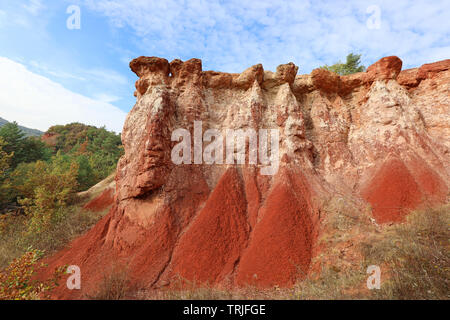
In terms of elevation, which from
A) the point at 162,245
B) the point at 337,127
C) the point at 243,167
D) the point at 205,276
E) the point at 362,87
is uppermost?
the point at 362,87

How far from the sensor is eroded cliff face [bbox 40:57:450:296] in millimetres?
7434

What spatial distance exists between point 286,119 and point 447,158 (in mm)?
9182

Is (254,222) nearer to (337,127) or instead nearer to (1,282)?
(1,282)

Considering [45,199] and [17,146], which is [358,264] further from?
[17,146]

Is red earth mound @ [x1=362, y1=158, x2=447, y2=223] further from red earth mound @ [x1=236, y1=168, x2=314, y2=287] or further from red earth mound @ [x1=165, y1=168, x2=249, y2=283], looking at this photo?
red earth mound @ [x1=165, y1=168, x2=249, y2=283]

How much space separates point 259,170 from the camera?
1054 cm

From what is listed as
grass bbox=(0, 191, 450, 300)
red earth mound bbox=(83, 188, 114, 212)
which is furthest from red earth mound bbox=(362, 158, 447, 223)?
red earth mound bbox=(83, 188, 114, 212)

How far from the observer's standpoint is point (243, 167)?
10602 millimetres

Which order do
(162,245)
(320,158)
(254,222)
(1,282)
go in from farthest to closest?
(320,158) < (254,222) < (162,245) < (1,282)

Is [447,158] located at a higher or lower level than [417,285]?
higher

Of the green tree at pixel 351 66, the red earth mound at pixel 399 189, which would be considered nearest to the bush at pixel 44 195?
the red earth mound at pixel 399 189

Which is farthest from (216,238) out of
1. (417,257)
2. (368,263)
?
(417,257)

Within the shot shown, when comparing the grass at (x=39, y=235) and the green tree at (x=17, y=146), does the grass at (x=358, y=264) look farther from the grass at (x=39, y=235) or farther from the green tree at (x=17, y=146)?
the green tree at (x=17, y=146)

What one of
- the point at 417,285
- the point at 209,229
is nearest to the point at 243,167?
the point at 209,229
